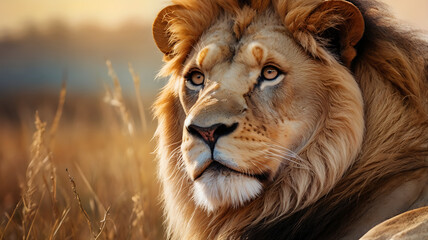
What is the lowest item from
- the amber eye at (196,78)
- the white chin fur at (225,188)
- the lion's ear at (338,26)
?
the white chin fur at (225,188)

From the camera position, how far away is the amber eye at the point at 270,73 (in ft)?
11.3

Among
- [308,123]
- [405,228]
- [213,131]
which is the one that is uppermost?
[213,131]

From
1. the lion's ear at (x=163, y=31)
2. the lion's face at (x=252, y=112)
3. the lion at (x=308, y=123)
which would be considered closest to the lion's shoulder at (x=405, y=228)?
the lion at (x=308, y=123)

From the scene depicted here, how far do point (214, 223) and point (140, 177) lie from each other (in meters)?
1.63

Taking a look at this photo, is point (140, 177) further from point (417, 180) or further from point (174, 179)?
point (417, 180)

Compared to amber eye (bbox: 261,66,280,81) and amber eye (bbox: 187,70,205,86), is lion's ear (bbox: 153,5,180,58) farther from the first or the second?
amber eye (bbox: 261,66,280,81)

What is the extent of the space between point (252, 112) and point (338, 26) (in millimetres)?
731

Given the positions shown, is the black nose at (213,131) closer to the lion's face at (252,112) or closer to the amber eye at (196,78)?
the lion's face at (252,112)

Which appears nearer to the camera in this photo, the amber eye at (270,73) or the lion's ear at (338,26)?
the lion's ear at (338,26)

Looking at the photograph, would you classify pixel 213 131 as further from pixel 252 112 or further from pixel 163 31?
pixel 163 31

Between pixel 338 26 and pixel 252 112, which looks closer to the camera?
pixel 252 112

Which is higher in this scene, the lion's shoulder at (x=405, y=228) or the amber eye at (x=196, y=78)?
the amber eye at (x=196, y=78)

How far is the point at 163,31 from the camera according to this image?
4152mm

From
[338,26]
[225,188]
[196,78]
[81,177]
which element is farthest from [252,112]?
[81,177]
